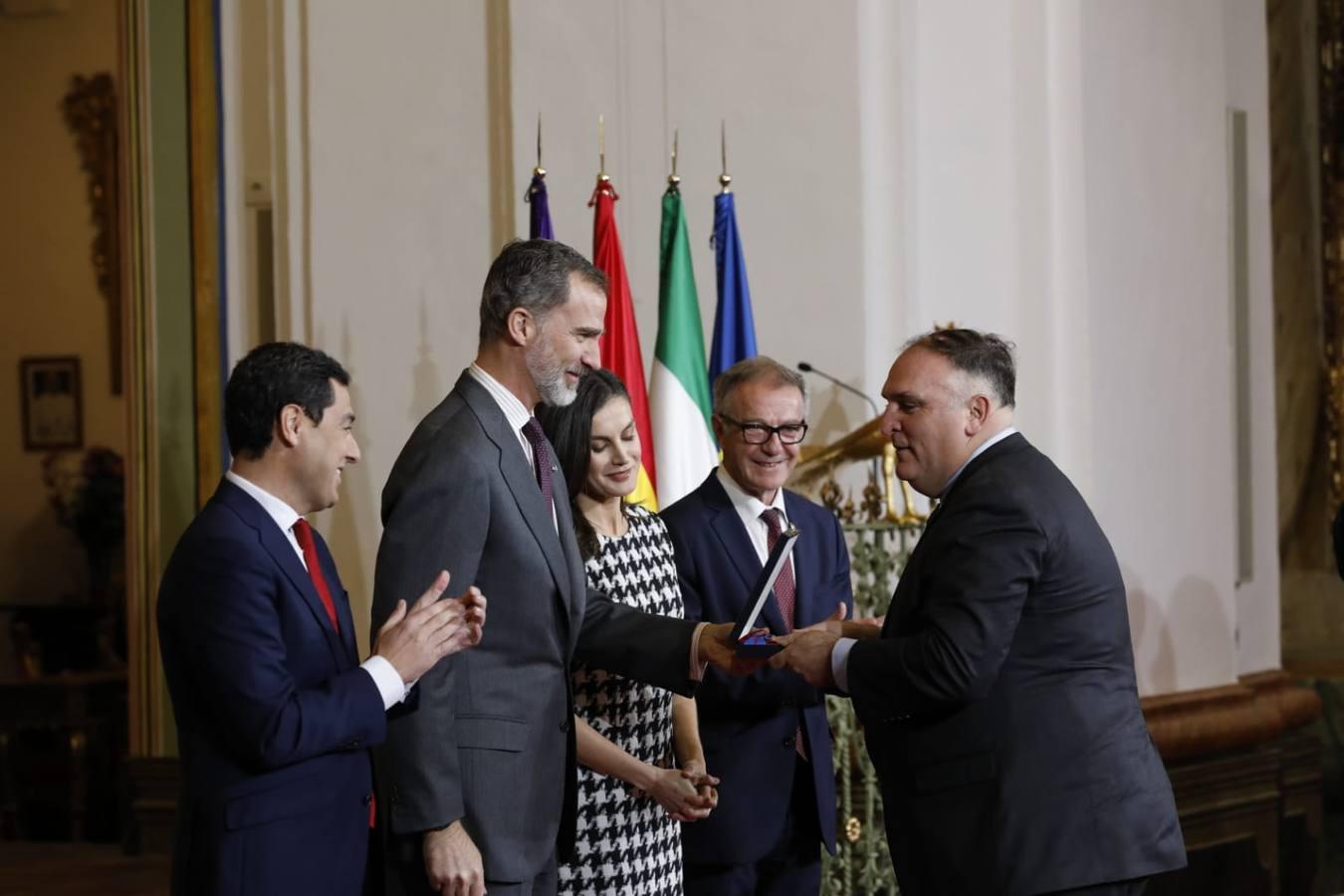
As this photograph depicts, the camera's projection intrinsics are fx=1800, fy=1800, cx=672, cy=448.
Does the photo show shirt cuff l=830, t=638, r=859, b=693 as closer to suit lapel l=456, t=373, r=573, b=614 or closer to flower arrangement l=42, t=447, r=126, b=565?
suit lapel l=456, t=373, r=573, b=614

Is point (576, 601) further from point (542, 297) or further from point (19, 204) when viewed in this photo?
point (19, 204)

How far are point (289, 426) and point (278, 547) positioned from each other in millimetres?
222

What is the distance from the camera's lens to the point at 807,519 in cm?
445

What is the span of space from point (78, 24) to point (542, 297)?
894cm

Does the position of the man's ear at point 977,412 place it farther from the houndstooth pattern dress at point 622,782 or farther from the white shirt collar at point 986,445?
the houndstooth pattern dress at point 622,782

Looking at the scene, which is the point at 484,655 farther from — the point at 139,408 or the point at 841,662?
the point at 139,408

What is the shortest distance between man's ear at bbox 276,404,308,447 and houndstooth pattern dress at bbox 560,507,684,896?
3.18 ft

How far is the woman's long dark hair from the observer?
13.0 feet

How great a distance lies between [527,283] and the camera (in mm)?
3434

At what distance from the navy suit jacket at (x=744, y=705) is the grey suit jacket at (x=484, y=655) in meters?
0.74

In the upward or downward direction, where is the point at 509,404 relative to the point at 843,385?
downward

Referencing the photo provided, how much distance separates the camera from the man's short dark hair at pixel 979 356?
347 centimetres

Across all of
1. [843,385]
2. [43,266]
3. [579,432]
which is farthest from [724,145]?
[43,266]

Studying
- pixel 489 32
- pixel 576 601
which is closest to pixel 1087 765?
pixel 576 601
